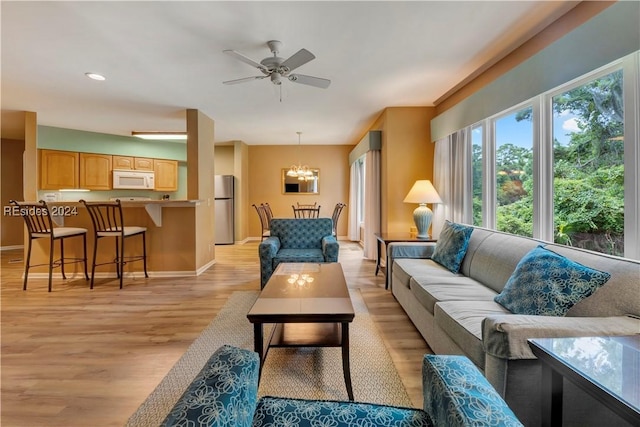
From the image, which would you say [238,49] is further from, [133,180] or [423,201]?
[133,180]

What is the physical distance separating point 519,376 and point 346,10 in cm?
259

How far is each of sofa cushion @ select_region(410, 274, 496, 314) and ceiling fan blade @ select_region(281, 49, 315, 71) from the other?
82.9 inches

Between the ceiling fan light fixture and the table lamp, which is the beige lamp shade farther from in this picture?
the ceiling fan light fixture

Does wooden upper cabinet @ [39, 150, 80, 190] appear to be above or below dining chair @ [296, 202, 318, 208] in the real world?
above

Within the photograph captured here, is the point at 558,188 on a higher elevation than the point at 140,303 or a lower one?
higher

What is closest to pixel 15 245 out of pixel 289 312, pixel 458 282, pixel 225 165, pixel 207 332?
pixel 225 165

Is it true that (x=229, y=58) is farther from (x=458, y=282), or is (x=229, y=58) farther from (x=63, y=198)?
(x=63, y=198)

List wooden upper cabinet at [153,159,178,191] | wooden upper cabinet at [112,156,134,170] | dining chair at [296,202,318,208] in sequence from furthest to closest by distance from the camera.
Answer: dining chair at [296,202,318,208], wooden upper cabinet at [153,159,178,191], wooden upper cabinet at [112,156,134,170]

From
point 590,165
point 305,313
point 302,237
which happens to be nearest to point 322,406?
point 305,313

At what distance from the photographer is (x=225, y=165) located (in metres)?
8.01

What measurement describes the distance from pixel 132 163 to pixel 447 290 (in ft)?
23.8

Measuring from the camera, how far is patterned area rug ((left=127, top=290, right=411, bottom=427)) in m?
1.69

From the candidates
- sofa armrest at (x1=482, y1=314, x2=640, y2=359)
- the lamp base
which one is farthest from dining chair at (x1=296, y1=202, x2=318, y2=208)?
sofa armrest at (x1=482, y1=314, x2=640, y2=359)

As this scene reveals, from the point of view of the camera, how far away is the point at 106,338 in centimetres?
247
